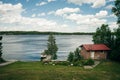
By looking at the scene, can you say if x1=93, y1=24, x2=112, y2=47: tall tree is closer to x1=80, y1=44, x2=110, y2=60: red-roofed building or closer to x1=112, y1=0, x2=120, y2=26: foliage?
x1=80, y1=44, x2=110, y2=60: red-roofed building

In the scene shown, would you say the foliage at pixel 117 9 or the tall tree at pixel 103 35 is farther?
the tall tree at pixel 103 35

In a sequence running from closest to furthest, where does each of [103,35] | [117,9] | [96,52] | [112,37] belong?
[117,9], [96,52], [112,37], [103,35]

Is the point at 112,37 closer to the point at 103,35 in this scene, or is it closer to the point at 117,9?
the point at 103,35

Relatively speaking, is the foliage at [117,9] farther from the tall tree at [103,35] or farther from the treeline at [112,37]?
the tall tree at [103,35]

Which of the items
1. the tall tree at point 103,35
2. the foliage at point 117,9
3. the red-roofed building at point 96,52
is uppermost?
the foliage at point 117,9

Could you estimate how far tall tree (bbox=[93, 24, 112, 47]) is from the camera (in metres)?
60.8

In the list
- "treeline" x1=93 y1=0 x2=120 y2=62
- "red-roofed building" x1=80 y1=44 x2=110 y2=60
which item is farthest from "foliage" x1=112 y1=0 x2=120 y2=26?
"red-roofed building" x1=80 y1=44 x2=110 y2=60

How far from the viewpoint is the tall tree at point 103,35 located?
200 ft

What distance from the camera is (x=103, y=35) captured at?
2485 inches

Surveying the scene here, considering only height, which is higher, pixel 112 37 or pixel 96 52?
pixel 112 37

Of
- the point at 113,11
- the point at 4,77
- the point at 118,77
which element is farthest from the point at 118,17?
the point at 4,77

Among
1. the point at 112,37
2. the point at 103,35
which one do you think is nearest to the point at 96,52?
the point at 112,37

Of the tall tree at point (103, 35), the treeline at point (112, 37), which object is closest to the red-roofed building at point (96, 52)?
the treeline at point (112, 37)

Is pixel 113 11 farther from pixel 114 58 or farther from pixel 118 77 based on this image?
pixel 118 77
